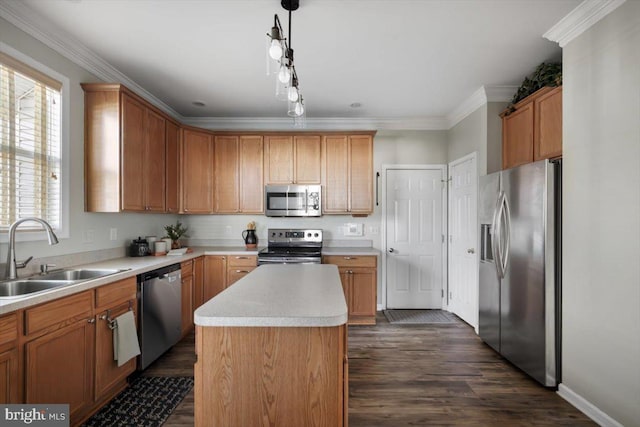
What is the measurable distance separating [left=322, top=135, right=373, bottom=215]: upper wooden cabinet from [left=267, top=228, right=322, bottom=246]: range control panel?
18.2 inches

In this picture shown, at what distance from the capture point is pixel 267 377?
1.25m

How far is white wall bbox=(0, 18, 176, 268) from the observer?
2.08 m

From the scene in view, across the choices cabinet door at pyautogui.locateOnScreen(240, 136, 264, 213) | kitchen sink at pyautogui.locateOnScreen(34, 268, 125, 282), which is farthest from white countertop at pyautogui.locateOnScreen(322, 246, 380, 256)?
kitchen sink at pyautogui.locateOnScreen(34, 268, 125, 282)

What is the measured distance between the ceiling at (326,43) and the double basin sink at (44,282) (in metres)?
1.77

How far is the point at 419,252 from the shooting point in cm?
434

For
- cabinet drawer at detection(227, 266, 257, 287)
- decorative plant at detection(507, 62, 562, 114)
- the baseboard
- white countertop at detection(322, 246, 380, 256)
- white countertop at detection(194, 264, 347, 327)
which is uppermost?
decorative plant at detection(507, 62, 562, 114)

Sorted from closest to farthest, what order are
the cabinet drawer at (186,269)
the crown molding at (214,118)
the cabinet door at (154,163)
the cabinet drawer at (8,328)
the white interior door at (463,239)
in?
the cabinet drawer at (8,328) → the crown molding at (214,118) → the cabinet door at (154,163) → the cabinet drawer at (186,269) → the white interior door at (463,239)

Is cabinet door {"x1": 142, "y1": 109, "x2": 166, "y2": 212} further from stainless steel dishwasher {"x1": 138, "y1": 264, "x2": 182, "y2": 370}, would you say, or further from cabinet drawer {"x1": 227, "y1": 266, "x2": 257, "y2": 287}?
cabinet drawer {"x1": 227, "y1": 266, "x2": 257, "y2": 287}

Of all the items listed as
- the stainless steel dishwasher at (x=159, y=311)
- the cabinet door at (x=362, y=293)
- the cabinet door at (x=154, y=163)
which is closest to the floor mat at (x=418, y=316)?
the cabinet door at (x=362, y=293)

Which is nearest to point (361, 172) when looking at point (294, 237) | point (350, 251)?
point (350, 251)

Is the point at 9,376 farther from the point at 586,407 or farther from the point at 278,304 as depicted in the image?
the point at 586,407

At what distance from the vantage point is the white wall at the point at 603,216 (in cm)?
177

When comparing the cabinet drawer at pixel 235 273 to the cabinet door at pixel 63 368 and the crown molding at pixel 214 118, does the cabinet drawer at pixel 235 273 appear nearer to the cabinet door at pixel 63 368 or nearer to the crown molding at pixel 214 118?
the cabinet door at pixel 63 368

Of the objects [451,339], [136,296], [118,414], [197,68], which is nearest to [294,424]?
[118,414]
